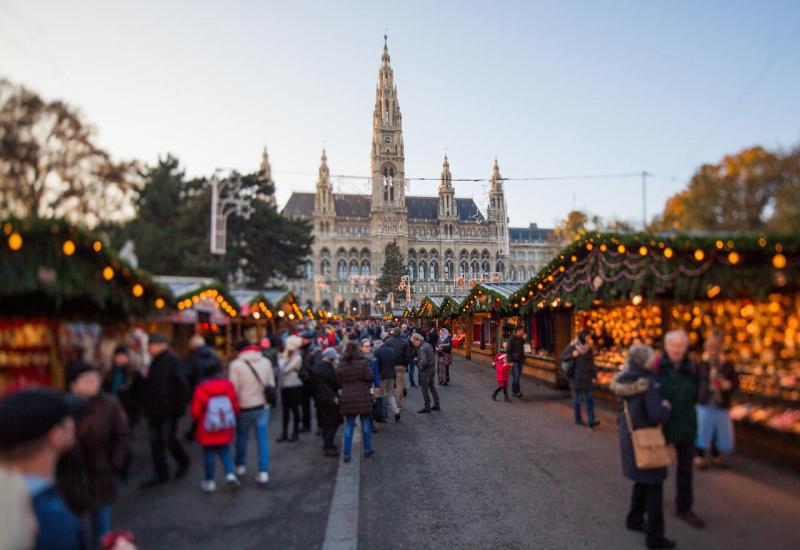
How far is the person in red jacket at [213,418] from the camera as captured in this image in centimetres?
556

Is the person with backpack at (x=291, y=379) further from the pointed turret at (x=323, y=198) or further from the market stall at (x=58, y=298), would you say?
the pointed turret at (x=323, y=198)

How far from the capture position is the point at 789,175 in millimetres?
3426

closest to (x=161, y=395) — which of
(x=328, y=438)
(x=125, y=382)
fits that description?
(x=125, y=382)

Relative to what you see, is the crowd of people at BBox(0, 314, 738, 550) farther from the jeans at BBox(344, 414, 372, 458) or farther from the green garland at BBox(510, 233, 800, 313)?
the green garland at BBox(510, 233, 800, 313)

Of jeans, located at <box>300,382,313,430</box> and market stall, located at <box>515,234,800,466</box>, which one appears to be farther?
jeans, located at <box>300,382,313,430</box>

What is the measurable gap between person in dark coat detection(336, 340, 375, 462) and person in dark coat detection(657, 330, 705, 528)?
385cm

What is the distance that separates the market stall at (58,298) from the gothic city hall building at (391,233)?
72858 millimetres

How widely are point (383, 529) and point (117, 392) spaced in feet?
10.6

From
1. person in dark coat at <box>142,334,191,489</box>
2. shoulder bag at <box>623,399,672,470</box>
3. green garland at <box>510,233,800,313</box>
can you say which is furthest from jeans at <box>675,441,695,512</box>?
person in dark coat at <box>142,334,191,489</box>

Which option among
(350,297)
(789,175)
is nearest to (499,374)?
(789,175)

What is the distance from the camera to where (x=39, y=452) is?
1.68 meters

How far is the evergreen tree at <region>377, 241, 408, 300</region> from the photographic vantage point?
7262cm

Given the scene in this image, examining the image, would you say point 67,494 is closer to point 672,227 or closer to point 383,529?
point 383,529

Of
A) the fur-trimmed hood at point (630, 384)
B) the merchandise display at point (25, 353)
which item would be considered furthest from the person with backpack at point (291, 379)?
the fur-trimmed hood at point (630, 384)
